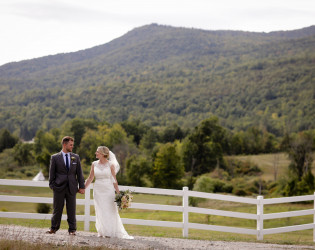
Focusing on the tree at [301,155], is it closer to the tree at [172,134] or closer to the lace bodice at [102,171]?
the tree at [172,134]

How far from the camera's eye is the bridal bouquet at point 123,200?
8.91m

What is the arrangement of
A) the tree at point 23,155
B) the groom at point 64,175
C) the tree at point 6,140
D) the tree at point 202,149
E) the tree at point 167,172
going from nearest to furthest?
the groom at point 64,175 < the tree at point 167,172 < the tree at point 202,149 < the tree at point 23,155 < the tree at point 6,140

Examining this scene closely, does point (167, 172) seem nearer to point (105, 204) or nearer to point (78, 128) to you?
point (78, 128)

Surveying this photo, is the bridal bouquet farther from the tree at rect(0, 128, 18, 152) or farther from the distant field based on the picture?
the tree at rect(0, 128, 18, 152)

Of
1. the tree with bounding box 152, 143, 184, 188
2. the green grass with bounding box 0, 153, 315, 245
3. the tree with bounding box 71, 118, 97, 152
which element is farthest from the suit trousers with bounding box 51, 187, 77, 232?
the tree with bounding box 71, 118, 97, 152

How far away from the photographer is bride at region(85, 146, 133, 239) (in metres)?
9.02

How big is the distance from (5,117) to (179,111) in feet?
224

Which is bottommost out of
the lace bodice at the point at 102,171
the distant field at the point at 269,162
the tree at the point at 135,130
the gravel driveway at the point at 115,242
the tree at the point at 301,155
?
the distant field at the point at 269,162

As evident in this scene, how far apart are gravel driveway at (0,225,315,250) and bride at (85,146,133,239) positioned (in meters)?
0.23

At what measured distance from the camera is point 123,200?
8.91 m

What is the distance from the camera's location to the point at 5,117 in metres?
163

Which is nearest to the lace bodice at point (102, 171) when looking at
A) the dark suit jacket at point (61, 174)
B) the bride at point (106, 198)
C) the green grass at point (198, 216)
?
the bride at point (106, 198)

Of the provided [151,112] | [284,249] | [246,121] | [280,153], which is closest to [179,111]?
[151,112]

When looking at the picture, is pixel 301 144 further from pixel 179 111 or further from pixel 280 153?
pixel 179 111
